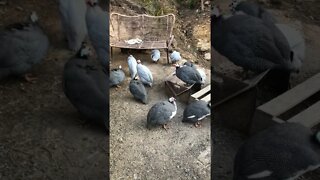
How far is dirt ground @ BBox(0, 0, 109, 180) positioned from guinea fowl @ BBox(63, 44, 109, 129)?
2 cm

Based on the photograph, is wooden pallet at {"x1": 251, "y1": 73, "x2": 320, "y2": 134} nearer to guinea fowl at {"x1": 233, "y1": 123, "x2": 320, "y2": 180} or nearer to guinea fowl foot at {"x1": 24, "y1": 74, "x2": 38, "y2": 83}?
guinea fowl at {"x1": 233, "y1": 123, "x2": 320, "y2": 180}

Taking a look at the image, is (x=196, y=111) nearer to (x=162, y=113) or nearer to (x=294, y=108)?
(x=162, y=113)

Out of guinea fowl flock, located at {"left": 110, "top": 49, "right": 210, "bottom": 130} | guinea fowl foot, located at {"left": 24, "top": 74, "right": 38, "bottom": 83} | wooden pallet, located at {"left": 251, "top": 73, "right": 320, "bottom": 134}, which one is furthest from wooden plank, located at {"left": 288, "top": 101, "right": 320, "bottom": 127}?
guinea fowl flock, located at {"left": 110, "top": 49, "right": 210, "bottom": 130}

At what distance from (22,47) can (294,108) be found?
566 millimetres

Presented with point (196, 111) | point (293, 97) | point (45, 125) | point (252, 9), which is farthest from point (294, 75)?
point (196, 111)

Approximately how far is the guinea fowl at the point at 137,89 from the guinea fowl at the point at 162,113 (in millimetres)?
63

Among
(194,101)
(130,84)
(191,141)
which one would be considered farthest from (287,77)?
(130,84)

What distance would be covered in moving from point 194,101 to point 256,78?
0.68 meters

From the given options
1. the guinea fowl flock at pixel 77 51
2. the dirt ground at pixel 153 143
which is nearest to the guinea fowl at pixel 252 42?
the guinea fowl flock at pixel 77 51

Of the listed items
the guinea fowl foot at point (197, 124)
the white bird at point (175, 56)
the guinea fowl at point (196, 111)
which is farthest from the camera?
the white bird at point (175, 56)

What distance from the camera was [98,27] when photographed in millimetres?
1002

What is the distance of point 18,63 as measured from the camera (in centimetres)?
99

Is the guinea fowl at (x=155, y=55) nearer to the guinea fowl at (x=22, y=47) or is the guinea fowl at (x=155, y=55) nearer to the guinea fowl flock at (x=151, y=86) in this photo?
the guinea fowl flock at (x=151, y=86)

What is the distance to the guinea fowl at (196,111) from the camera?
5.32 feet
